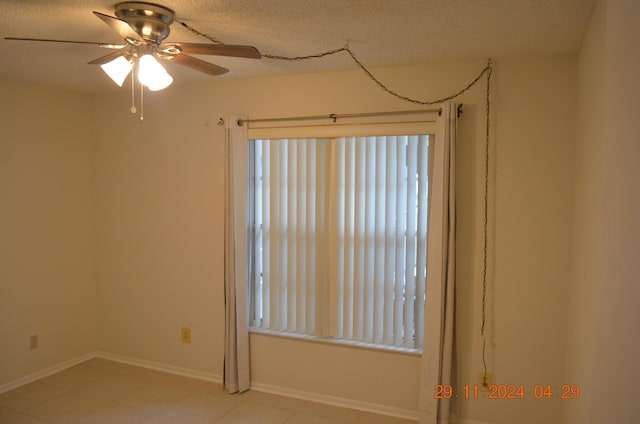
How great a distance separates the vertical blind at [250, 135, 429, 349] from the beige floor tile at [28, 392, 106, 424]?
1276 mm

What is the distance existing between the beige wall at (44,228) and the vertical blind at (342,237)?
1.69 metres

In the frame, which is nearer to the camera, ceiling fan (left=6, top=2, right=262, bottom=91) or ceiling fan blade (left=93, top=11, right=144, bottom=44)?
ceiling fan blade (left=93, top=11, right=144, bottom=44)

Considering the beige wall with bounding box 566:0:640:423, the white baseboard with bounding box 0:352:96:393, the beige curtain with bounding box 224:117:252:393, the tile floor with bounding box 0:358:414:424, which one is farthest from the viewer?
the white baseboard with bounding box 0:352:96:393

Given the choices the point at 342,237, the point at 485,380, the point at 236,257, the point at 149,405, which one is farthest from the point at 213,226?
the point at 485,380

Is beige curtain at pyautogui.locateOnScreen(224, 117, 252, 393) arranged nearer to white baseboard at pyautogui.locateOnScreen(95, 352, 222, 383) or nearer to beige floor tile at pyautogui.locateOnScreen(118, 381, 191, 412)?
white baseboard at pyautogui.locateOnScreen(95, 352, 222, 383)

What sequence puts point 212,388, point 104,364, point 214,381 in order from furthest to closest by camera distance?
point 104,364 → point 214,381 → point 212,388

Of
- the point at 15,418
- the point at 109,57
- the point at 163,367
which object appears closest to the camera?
the point at 109,57

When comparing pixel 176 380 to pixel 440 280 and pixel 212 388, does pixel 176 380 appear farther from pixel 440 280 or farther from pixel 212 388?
pixel 440 280

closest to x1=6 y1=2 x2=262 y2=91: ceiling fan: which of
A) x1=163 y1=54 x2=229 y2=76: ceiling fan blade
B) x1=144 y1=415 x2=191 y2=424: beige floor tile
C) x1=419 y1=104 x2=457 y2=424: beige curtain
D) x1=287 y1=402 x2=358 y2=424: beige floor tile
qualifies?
x1=163 y1=54 x2=229 y2=76: ceiling fan blade

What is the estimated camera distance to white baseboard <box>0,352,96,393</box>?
346 centimetres

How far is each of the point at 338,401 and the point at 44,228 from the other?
2731mm

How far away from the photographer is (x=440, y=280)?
2.85 m

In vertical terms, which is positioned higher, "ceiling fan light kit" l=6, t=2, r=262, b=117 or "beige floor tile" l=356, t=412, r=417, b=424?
"ceiling fan light kit" l=6, t=2, r=262, b=117

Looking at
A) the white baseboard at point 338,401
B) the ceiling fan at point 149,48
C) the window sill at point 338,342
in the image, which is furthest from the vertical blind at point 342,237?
the ceiling fan at point 149,48
